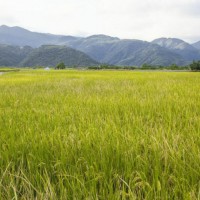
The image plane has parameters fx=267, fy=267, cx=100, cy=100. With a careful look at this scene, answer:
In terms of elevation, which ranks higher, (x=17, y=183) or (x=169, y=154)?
(x=169, y=154)

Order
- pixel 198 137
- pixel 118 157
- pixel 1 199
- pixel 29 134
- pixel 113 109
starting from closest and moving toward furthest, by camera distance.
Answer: pixel 1 199 → pixel 118 157 → pixel 198 137 → pixel 29 134 → pixel 113 109

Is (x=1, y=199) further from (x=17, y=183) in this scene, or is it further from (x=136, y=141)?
(x=136, y=141)

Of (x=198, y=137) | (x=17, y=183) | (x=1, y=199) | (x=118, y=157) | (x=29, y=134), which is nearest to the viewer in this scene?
(x=1, y=199)

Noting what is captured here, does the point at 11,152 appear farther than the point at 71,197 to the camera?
Yes

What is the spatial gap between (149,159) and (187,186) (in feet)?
1.64

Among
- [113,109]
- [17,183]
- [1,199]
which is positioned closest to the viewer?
[1,199]

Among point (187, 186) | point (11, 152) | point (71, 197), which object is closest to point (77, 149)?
point (11, 152)

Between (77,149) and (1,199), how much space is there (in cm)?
98

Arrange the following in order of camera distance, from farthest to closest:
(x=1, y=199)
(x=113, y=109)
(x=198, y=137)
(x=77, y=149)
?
(x=113, y=109) → (x=198, y=137) → (x=77, y=149) → (x=1, y=199)

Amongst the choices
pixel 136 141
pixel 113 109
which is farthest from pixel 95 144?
pixel 113 109

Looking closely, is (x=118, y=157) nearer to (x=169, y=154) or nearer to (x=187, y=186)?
(x=169, y=154)

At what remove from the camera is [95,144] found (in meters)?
2.59

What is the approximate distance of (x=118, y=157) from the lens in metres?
2.22

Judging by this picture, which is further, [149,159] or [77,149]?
[77,149]
